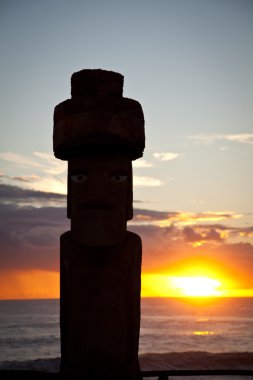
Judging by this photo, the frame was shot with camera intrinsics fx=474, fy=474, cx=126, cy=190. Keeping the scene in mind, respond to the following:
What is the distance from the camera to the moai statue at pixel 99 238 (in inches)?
225

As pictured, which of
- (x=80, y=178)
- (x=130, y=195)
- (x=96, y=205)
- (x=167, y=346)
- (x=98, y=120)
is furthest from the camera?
Result: (x=167, y=346)

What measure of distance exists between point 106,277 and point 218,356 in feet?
128

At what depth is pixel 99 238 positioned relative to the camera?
18.9 feet

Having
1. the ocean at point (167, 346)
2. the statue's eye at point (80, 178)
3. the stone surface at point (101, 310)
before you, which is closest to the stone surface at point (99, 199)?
the statue's eye at point (80, 178)

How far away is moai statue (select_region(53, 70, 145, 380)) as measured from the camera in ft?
18.7

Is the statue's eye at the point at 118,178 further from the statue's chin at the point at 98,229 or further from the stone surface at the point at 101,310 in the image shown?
the stone surface at the point at 101,310

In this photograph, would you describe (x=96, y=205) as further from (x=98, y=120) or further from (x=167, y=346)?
(x=167, y=346)

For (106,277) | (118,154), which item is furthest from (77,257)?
(118,154)

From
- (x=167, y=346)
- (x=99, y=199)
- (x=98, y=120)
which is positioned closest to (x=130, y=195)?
(x=99, y=199)

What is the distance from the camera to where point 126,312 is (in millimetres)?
5891

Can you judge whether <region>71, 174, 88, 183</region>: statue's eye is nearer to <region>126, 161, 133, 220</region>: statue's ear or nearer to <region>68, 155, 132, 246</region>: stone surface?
<region>68, 155, 132, 246</region>: stone surface

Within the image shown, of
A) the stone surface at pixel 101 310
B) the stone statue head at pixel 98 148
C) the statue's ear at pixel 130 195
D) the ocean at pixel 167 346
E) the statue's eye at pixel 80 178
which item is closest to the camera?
the stone surface at pixel 101 310

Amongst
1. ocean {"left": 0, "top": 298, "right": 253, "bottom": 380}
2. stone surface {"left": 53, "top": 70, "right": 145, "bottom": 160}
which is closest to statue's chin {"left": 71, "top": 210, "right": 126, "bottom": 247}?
stone surface {"left": 53, "top": 70, "right": 145, "bottom": 160}

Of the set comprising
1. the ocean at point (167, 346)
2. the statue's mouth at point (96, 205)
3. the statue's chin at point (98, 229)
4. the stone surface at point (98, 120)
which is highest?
the stone surface at point (98, 120)
